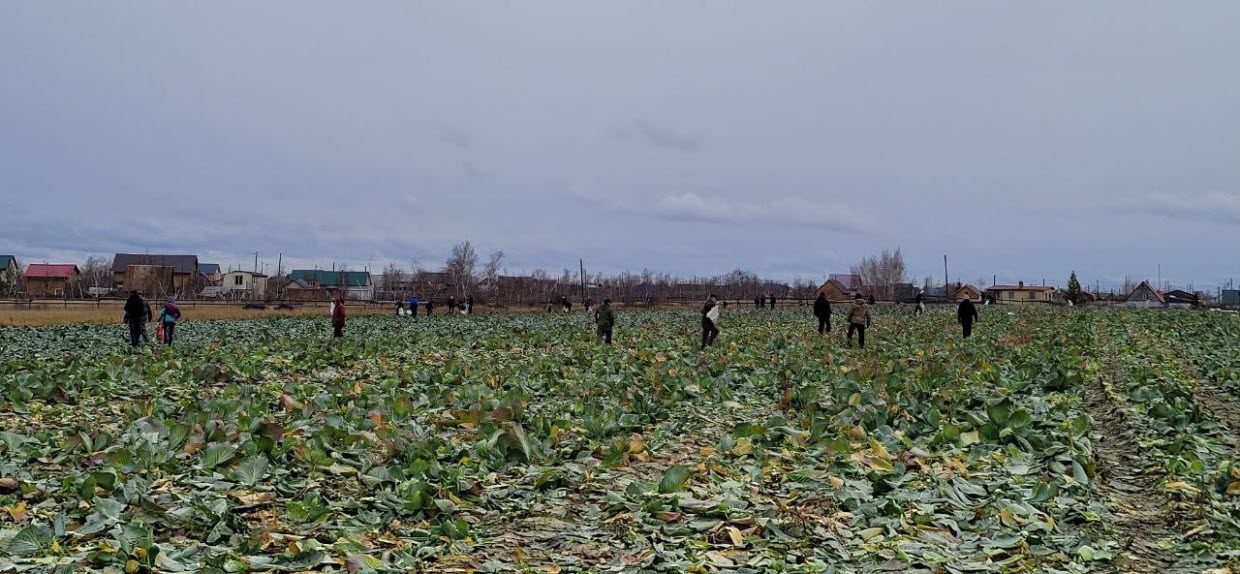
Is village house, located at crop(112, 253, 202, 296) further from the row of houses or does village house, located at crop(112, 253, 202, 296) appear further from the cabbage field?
A: the cabbage field

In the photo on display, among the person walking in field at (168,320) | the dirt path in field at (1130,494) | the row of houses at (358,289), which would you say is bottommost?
the dirt path in field at (1130,494)

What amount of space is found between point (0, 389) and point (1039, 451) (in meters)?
15.7

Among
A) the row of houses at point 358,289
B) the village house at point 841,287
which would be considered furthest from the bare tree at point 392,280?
the village house at point 841,287

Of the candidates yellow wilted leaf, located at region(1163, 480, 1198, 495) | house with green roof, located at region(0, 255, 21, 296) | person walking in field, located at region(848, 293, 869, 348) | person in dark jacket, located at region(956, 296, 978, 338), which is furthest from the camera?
house with green roof, located at region(0, 255, 21, 296)

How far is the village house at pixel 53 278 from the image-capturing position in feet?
342

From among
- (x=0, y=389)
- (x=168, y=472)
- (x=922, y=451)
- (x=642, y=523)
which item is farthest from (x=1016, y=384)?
(x=0, y=389)

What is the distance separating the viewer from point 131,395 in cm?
1395

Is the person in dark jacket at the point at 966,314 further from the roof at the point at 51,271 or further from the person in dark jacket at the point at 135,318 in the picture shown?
the roof at the point at 51,271

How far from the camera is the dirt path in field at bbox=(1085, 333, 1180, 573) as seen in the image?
630cm

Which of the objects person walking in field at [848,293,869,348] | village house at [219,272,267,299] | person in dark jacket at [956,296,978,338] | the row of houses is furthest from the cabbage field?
village house at [219,272,267,299]

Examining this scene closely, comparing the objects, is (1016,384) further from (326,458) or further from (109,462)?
(109,462)

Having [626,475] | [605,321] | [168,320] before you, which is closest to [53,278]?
[168,320]

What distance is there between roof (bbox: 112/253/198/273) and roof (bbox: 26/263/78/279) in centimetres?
528

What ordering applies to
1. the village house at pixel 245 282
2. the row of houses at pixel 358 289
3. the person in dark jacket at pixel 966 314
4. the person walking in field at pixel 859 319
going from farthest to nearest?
the village house at pixel 245 282 → the row of houses at pixel 358 289 → the person in dark jacket at pixel 966 314 → the person walking in field at pixel 859 319
